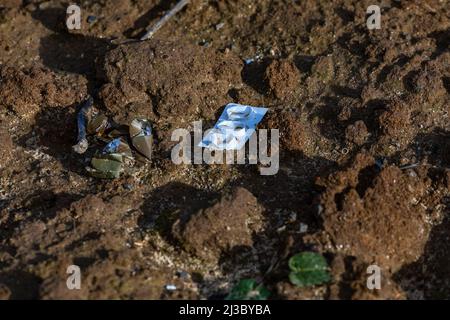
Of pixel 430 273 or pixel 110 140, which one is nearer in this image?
pixel 430 273

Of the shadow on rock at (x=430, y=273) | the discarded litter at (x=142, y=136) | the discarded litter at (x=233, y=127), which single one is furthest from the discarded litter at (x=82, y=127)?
the shadow on rock at (x=430, y=273)

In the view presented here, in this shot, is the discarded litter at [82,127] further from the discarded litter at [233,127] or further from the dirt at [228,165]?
the discarded litter at [233,127]

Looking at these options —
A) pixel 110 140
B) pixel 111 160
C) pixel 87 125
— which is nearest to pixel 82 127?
pixel 87 125

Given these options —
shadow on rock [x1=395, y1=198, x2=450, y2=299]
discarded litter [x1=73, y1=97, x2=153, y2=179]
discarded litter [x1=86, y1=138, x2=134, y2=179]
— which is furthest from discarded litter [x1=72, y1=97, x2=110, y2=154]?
shadow on rock [x1=395, y1=198, x2=450, y2=299]

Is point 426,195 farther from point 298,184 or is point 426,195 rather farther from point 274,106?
point 274,106

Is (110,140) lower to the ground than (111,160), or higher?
higher

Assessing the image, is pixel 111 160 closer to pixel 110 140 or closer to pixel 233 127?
pixel 110 140

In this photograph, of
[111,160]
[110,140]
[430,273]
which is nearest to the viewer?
[430,273]

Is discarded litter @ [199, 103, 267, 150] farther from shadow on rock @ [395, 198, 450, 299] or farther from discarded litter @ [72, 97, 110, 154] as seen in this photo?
shadow on rock @ [395, 198, 450, 299]
